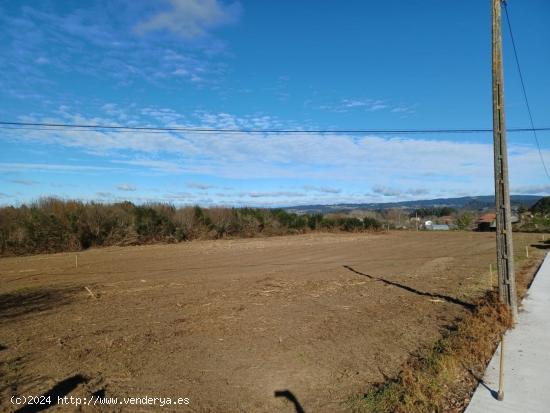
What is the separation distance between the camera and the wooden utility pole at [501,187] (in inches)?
356

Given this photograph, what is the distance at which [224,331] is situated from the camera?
8.20 meters

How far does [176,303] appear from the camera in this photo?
10.8 m

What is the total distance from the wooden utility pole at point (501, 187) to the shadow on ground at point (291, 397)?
593cm

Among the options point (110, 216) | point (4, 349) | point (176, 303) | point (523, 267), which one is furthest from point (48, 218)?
point (523, 267)

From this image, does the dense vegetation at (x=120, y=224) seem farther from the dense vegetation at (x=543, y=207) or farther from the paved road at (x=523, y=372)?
the dense vegetation at (x=543, y=207)

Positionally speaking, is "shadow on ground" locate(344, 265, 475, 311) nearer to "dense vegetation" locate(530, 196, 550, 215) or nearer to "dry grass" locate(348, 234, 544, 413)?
"dry grass" locate(348, 234, 544, 413)

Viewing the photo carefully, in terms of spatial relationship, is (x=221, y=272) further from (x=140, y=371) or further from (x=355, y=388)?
(x=355, y=388)


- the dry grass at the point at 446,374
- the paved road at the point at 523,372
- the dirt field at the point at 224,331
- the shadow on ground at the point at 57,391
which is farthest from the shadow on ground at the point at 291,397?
the shadow on ground at the point at 57,391

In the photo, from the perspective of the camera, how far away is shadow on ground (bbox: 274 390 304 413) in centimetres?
502

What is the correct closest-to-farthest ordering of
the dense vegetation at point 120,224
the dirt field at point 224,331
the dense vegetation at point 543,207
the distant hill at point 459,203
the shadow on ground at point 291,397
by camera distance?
the shadow on ground at point 291,397, the dirt field at point 224,331, the dense vegetation at point 120,224, the dense vegetation at point 543,207, the distant hill at point 459,203

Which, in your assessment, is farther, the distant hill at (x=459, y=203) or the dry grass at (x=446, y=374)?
the distant hill at (x=459, y=203)

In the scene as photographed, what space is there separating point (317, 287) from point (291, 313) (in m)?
3.38

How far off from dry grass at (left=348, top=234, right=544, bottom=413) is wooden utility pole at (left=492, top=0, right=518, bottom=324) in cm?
64

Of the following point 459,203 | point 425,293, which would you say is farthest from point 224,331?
point 459,203
